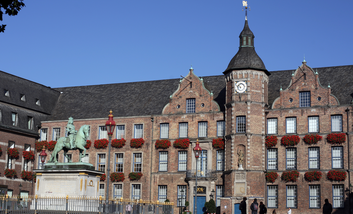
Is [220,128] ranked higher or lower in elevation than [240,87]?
lower

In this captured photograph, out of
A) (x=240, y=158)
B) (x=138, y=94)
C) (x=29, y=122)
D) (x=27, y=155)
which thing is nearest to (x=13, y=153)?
(x=27, y=155)

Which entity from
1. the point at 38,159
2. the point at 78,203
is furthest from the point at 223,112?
the point at 78,203

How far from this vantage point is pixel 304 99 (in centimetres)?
4794

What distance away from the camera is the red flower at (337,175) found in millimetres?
44688

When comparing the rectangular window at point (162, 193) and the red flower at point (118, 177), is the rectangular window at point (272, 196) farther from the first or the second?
the red flower at point (118, 177)

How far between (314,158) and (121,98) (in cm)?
2108

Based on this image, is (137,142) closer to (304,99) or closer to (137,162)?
(137,162)

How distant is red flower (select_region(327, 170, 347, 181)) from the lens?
44688mm

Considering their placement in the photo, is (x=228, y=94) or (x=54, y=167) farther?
(x=228, y=94)

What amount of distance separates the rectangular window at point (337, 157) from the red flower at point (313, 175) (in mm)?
1466

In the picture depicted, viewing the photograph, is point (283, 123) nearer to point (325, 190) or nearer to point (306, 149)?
point (306, 149)

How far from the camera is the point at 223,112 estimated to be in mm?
49719

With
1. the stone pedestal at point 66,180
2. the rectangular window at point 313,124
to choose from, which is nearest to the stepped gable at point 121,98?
the rectangular window at point 313,124

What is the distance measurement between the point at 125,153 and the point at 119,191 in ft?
12.1
